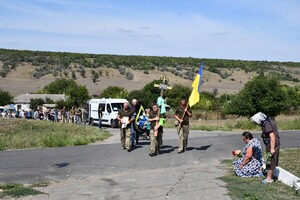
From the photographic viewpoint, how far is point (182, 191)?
10.0 metres

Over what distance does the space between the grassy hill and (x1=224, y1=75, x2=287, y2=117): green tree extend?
52904 millimetres

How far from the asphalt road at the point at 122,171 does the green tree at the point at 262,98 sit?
63.8ft

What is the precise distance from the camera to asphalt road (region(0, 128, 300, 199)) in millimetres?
10047

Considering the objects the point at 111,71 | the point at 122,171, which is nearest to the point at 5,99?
the point at 111,71

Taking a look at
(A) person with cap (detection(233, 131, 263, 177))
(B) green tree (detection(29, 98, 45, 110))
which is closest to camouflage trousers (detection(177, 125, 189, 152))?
(A) person with cap (detection(233, 131, 263, 177))

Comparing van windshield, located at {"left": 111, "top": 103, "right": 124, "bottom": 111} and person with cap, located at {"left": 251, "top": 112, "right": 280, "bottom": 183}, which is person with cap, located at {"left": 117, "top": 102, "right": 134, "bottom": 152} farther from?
van windshield, located at {"left": 111, "top": 103, "right": 124, "bottom": 111}

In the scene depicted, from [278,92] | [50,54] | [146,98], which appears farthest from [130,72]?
[278,92]

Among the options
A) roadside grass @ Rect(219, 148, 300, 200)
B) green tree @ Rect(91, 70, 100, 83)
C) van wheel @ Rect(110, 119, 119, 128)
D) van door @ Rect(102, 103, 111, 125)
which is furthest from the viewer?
green tree @ Rect(91, 70, 100, 83)

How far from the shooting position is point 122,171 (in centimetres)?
1323

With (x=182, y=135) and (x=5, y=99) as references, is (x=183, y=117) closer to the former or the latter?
(x=182, y=135)

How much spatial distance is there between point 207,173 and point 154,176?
1427 millimetres

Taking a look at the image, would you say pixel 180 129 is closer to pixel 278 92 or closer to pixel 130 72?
pixel 278 92

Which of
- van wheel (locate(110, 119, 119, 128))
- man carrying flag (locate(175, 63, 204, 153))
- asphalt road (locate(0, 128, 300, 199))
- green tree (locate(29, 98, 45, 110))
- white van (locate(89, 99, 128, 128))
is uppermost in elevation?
man carrying flag (locate(175, 63, 204, 153))

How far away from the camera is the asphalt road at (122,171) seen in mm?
10047
